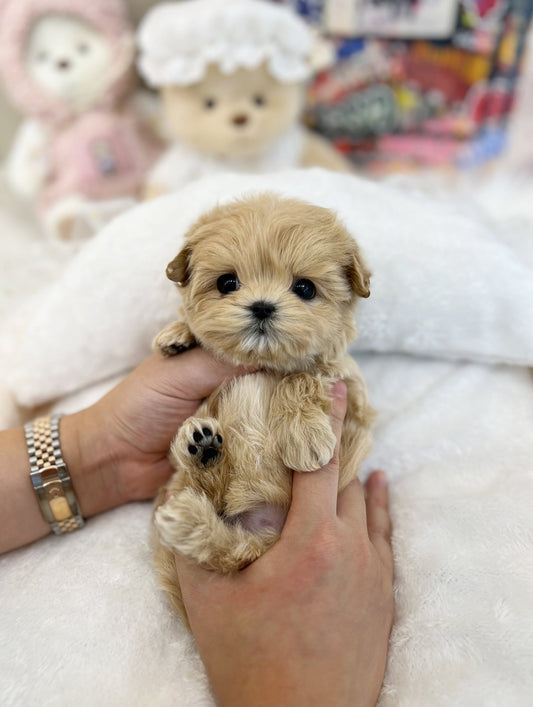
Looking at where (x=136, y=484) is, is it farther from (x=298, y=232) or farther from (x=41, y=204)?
(x=41, y=204)

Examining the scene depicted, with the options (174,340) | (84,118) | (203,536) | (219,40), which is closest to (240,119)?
(219,40)

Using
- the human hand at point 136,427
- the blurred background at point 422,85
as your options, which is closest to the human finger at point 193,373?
the human hand at point 136,427

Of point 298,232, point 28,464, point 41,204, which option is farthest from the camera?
point 41,204

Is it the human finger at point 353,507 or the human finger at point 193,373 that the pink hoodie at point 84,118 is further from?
the human finger at point 353,507

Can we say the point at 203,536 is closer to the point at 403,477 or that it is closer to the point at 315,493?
the point at 315,493

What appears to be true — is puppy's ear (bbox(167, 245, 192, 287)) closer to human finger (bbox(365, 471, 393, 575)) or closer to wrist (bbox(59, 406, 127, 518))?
wrist (bbox(59, 406, 127, 518))

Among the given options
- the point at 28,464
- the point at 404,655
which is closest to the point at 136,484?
the point at 28,464

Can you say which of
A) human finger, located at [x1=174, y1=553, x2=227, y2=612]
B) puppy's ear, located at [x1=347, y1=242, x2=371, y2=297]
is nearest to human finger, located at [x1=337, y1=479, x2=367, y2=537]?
human finger, located at [x1=174, y1=553, x2=227, y2=612]

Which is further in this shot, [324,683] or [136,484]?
[136,484]
